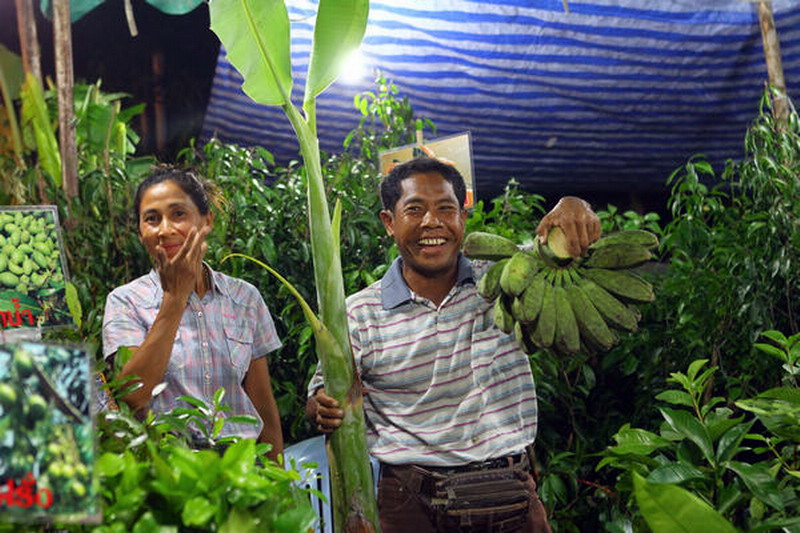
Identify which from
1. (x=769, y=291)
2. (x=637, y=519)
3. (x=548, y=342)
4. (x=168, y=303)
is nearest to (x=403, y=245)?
(x=548, y=342)

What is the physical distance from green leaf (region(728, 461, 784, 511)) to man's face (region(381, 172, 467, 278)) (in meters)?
0.82

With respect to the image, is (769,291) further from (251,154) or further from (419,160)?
(251,154)

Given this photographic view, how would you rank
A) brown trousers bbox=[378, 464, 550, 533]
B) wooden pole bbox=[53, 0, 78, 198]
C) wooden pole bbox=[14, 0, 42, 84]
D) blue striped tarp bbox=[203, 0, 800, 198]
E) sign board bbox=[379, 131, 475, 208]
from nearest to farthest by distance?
brown trousers bbox=[378, 464, 550, 533] → sign board bbox=[379, 131, 475, 208] → wooden pole bbox=[53, 0, 78, 198] → wooden pole bbox=[14, 0, 42, 84] → blue striped tarp bbox=[203, 0, 800, 198]

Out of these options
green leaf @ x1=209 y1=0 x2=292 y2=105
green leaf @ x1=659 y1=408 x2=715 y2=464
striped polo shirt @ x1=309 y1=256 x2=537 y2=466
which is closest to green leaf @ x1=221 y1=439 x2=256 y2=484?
green leaf @ x1=659 y1=408 x2=715 y2=464

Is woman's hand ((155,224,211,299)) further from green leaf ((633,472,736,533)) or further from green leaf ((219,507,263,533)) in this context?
→ green leaf ((633,472,736,533))

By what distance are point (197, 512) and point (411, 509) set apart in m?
0.96

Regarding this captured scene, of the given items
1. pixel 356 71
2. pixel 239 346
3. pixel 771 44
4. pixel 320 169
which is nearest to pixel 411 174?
pixel 320 169

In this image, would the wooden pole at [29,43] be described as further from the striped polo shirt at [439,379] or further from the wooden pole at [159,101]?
the striped polo shirt at [439,379]

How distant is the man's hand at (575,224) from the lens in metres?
1.53

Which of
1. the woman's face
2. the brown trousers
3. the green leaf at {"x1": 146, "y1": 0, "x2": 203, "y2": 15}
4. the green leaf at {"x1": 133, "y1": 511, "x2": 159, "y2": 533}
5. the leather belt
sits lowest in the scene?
the brown trousers

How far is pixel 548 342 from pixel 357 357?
424mm

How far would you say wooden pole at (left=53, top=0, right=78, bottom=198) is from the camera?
315cm

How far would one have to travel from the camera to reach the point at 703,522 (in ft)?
3.11

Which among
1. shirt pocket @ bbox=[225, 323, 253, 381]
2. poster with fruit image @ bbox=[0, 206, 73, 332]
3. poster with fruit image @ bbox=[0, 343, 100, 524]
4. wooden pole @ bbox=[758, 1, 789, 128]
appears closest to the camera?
poster with fruit image @ bbox=[0, 343, 100, 524]
